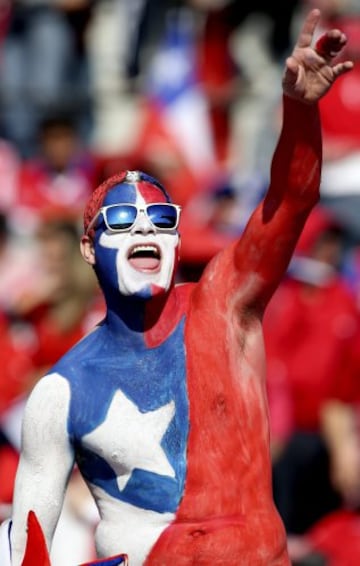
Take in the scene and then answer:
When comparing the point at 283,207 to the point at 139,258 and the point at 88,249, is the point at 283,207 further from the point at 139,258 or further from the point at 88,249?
the point at 88,249

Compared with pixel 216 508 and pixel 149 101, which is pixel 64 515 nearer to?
pixel 216 508

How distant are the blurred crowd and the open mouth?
7.68ft

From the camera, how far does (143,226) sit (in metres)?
5.24

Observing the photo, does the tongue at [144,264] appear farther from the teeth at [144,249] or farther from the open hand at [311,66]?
the open hand at [311,66]

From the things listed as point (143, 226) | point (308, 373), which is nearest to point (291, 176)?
point (143, 226)

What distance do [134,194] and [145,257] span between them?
0.20 m

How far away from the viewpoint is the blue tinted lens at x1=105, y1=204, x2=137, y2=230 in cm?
525

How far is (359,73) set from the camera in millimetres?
10266

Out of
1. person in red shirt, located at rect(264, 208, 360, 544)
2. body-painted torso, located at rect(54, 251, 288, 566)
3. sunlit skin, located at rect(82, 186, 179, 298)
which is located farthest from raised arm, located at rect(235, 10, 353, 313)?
person in red shirt, located at rect(264, 208, 360, 544)

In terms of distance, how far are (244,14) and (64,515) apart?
5286mm

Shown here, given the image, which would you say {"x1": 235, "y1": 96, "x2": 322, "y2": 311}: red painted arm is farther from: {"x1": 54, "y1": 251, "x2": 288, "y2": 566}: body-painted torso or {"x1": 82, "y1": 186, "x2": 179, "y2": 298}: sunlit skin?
{"x1": 82, "y1": 186, "x2": 179, "y2": 298}: sunlit skin

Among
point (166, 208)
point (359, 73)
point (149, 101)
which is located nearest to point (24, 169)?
point (149, 101)

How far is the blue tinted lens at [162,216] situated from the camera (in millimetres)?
5255

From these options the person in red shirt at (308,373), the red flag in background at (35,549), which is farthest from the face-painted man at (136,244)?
the person in red shirt at (308,373)
